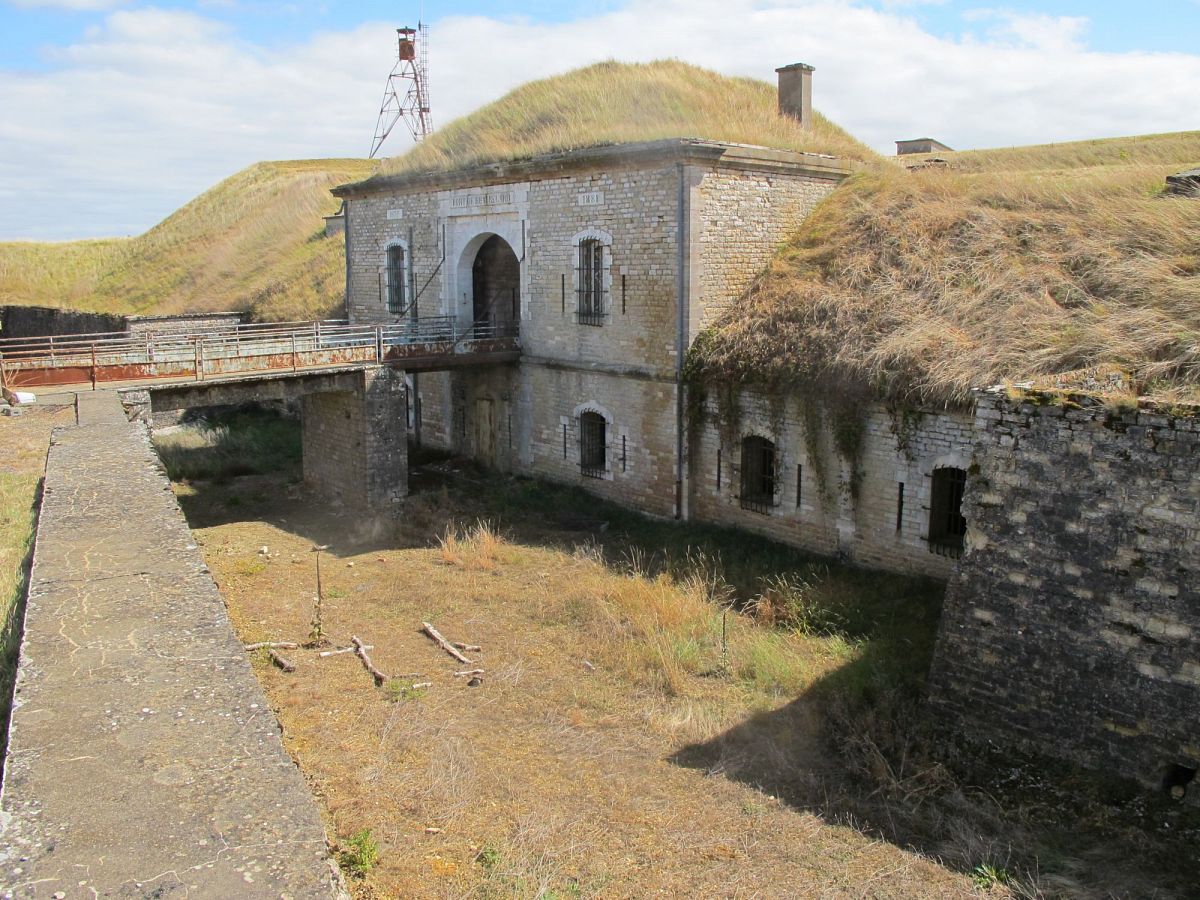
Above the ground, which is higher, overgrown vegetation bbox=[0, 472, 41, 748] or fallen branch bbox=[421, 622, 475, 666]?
overgrown vegetation bbox=[0, 472, 41, 748]

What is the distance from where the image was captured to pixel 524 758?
899 centimetres

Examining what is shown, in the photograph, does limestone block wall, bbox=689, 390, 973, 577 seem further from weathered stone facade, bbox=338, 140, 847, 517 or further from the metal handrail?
the metal handrail

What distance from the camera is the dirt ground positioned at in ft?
23.3

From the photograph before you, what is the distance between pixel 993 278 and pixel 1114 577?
638 centimetres

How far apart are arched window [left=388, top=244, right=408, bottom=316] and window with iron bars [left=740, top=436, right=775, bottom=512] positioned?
975cm

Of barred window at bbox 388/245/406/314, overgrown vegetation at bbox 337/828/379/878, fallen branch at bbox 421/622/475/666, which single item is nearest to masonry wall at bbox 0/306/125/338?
barred window at bbox 388/245/406/314

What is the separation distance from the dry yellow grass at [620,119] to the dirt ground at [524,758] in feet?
27.5

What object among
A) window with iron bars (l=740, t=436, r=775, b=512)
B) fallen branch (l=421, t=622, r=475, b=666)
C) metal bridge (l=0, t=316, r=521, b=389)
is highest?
metal bridge (l=0, t=316, r=521, b=389)

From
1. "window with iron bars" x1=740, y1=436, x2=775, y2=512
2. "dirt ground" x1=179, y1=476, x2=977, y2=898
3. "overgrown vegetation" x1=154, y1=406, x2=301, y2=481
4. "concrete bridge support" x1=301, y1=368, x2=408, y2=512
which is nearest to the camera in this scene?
"dirt ground" x1=179, y1=476, x2=977, y2=898

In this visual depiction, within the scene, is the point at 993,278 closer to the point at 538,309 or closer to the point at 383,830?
the point at 538,309

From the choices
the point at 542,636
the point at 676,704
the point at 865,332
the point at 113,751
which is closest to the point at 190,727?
the point at 113,751

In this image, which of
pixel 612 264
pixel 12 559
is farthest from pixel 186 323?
pixel 12 559

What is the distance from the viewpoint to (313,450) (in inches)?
778

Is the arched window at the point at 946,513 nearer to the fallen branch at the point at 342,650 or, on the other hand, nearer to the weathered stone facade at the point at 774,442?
the weathered stone facade at the point at 774,442
